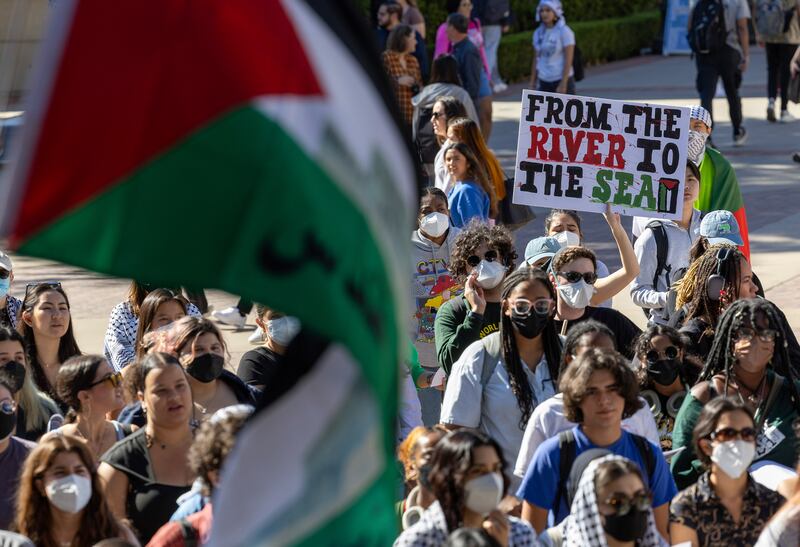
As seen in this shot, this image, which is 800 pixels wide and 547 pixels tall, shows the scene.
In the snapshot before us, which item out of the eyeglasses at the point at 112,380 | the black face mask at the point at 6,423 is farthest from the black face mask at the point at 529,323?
the black face mask at the point at 6,423

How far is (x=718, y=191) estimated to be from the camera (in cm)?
931

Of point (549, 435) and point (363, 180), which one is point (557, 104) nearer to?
point (549, 435)

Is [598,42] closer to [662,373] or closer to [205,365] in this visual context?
[662,373]

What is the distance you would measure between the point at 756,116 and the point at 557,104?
1328 cm

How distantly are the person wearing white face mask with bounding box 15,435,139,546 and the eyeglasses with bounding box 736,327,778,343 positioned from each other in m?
2.81

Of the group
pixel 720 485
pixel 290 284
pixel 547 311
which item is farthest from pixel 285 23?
pixel 547 311

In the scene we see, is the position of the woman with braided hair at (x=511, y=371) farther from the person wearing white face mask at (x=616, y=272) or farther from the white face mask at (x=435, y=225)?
the white face mask at (x=435, y=225)

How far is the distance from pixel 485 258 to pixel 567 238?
97 centimetres

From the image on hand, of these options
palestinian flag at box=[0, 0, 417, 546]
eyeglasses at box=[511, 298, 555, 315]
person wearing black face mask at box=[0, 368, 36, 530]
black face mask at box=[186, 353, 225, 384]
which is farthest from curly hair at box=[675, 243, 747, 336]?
palestinian flag at box=[0, 0, 417, 546]

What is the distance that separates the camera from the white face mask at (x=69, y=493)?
16.1 ft

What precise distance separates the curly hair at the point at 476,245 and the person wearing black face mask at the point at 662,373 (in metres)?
1.08

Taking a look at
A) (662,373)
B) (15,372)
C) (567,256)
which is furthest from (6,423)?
(567,256)

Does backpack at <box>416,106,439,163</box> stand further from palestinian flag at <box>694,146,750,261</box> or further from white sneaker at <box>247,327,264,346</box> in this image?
palestinian flag at <box>694,146,750,261</box>

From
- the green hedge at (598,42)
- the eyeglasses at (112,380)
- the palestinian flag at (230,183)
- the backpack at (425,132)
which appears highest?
the palestinian flag at (230,183)
